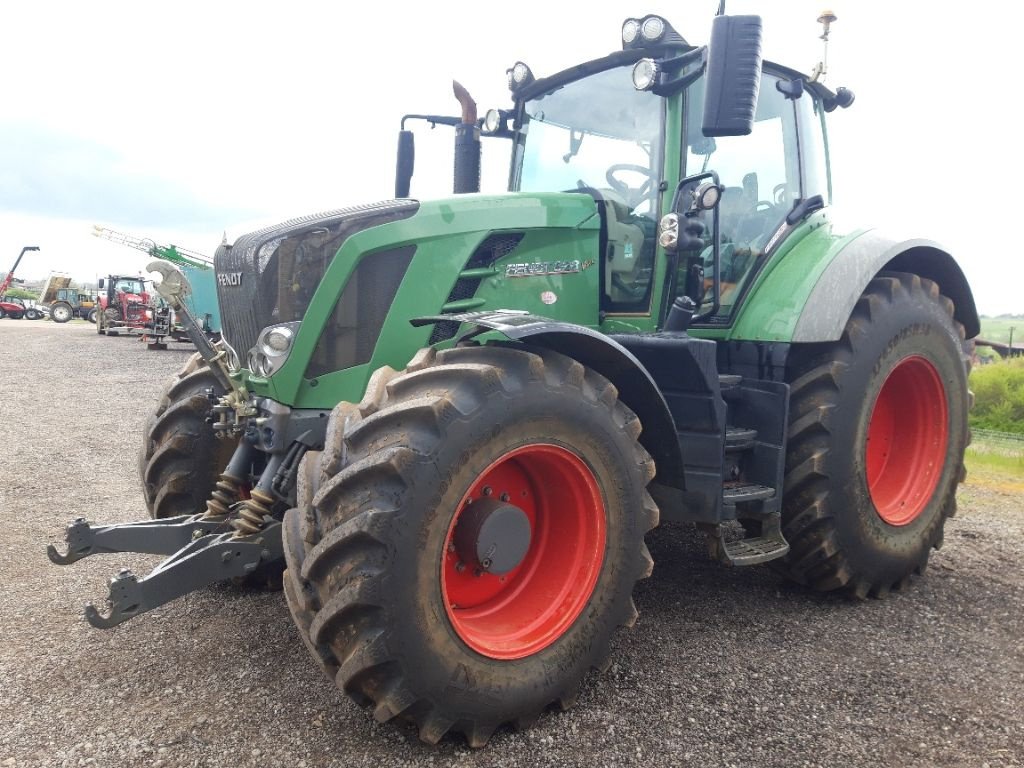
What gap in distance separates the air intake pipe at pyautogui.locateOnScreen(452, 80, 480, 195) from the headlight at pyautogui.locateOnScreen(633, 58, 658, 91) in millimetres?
1233

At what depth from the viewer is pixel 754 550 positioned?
3613mm

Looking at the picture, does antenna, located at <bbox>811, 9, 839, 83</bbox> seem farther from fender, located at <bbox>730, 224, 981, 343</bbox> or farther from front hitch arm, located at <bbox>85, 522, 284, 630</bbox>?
front hitch arm, located at <bbox>85, 522, 284, 630</bbox>

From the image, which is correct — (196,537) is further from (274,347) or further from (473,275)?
(473,275)

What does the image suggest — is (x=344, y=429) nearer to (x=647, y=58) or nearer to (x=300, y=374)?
(x=300, y=374)

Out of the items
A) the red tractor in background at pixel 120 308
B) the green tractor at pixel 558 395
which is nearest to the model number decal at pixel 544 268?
the green tractor at pixel 558 395

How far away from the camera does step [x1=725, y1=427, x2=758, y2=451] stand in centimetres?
368

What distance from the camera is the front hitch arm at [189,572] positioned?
259 cm

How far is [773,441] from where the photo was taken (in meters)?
3.75

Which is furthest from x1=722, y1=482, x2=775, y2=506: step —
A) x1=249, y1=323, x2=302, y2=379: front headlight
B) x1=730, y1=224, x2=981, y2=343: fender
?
x1=249, y1=323, x2=302, y2=379: front headlight

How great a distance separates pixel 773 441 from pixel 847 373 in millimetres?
505

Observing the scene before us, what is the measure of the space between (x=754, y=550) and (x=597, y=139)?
7.43 feet

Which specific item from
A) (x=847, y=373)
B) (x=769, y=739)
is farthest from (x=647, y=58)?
(x=769, y=739)

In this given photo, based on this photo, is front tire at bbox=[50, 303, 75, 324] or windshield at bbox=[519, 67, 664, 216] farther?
front tire at bbox=[50, 303, 75, 324]

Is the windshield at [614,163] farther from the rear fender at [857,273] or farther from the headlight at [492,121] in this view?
the rear fender at [857,273]
